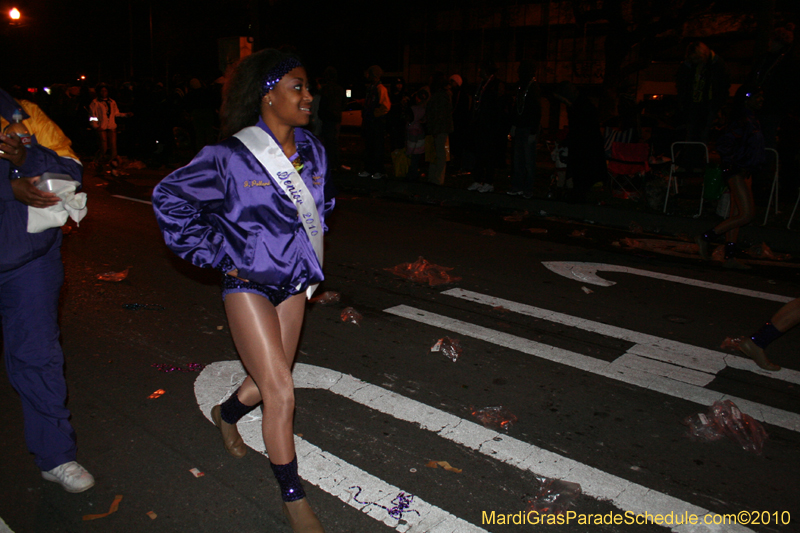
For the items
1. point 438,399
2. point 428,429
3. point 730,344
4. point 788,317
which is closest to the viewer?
point 428,429

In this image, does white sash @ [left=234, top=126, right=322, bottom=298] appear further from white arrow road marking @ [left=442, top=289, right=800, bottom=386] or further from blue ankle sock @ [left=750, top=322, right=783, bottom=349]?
blue ankle sock @ [left=750, top=322, right=783, bottom=349]

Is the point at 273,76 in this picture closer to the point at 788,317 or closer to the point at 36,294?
the point at 36,294

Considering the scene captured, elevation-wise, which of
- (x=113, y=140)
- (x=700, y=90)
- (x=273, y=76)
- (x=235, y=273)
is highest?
(x=700, y=90)

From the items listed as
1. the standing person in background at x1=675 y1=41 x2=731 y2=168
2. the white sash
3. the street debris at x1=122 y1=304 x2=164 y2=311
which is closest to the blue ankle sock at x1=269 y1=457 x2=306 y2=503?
the white sash

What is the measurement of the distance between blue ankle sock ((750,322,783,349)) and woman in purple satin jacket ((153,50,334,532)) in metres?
3.53

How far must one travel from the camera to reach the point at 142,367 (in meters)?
4.57

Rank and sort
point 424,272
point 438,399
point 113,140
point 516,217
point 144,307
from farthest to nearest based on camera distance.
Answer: point 113,140 → point 516,217 → point 424,272 → point 144,307 → point 438,399

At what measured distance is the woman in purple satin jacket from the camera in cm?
276

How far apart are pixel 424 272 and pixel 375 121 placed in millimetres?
8186

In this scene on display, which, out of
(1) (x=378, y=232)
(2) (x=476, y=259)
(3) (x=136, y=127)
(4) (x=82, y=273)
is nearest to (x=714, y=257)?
(2) (x=476, y=259)

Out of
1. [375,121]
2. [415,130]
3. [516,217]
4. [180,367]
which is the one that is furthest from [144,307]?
[375,121]

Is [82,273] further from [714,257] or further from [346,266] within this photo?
[714,257]

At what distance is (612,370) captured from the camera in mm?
4672

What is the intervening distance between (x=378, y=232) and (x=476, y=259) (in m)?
1.97
